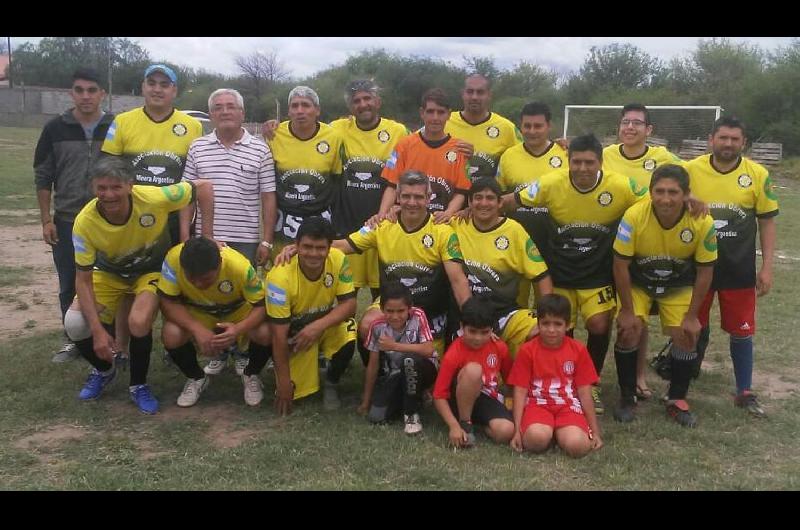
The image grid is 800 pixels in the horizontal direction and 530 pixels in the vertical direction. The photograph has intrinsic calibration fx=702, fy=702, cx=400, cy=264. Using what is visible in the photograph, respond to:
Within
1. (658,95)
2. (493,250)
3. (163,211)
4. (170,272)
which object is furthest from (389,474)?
(658,95)

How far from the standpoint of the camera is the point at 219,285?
185 inches

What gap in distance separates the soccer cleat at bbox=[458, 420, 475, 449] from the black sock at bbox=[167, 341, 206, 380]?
1908 millimetres

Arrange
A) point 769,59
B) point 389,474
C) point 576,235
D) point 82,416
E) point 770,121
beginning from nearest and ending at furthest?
point 389,474 → point 82,416 → point 576,235 → point 770,121 → point 769,59

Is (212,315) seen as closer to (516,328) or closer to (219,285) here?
(219,285)

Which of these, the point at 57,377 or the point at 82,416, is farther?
the point at 57,377

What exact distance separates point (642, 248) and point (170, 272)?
3118mm

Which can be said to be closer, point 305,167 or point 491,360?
point 491,360

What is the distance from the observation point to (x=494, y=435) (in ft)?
13.8

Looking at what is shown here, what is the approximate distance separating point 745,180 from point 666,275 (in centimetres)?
83

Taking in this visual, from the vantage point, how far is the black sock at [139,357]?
186 inches

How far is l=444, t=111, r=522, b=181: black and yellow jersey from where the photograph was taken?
17.7ft

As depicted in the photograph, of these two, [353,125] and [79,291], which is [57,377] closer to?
[79,291]

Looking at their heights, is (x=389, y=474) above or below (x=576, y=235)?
below

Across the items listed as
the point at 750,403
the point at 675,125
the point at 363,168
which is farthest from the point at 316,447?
the point at 675,125
